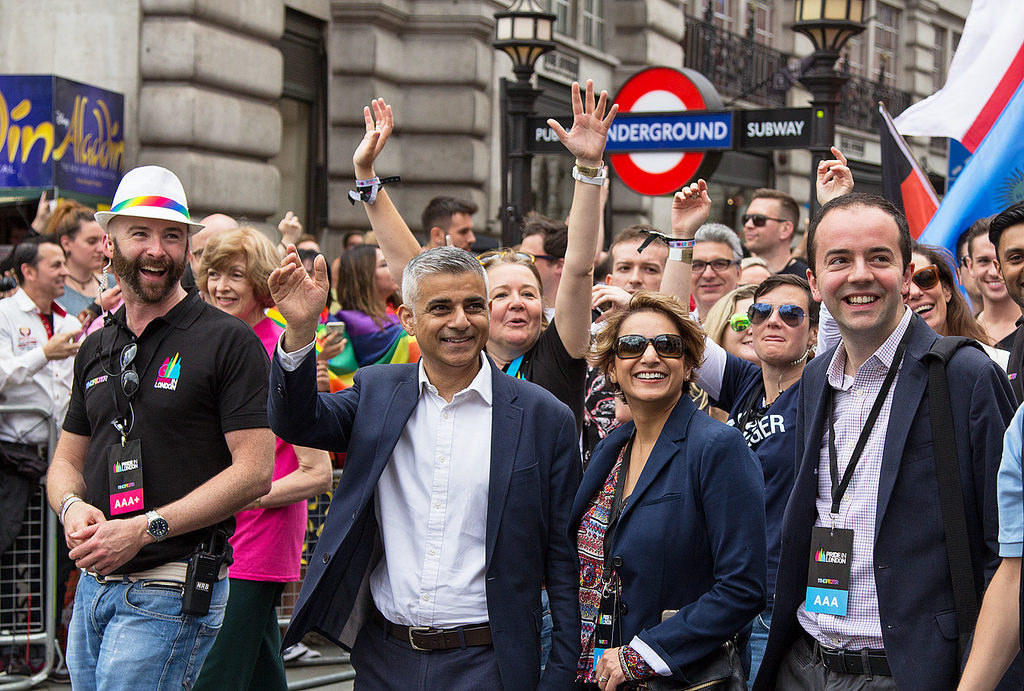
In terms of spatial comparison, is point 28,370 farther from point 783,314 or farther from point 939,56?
point 939,56

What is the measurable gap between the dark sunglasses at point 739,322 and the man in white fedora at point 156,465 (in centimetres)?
231

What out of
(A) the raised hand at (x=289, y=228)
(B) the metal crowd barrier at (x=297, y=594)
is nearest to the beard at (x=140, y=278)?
→ (B) the metal crowd barrier at (x=297, y=594)

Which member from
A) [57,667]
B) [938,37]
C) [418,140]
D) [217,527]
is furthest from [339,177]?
[938,37]

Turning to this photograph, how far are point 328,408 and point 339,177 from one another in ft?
38.3

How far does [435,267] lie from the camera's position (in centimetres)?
384

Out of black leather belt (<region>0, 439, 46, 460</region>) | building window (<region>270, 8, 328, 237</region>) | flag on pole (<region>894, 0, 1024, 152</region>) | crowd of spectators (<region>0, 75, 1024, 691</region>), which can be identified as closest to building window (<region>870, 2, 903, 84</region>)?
building window (<region>270, 8, 328, 237</region>)

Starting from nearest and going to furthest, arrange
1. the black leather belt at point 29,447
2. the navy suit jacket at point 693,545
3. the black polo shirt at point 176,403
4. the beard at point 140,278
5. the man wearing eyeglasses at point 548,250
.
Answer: the navy suit jacket at point 693,545, the black polo shirt at point 176,403, the beard at point 140,278, the man wearing eyeglasses at point 548,250, the black leather belt at point 29,447

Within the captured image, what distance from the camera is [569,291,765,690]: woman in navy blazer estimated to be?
3.64 meters

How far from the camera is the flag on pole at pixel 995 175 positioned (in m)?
5.99

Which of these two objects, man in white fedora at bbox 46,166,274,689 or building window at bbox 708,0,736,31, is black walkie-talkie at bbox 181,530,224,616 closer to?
man in white fedora at bbox 46,166,274,689

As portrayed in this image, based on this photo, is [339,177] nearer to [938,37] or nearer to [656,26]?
[656,26]

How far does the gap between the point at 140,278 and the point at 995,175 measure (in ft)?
12.9

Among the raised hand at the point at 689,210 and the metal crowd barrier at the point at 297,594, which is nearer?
the raised hand at the point at 689,210

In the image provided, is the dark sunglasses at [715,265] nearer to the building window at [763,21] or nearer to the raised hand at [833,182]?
the raised hand at [833,182]
